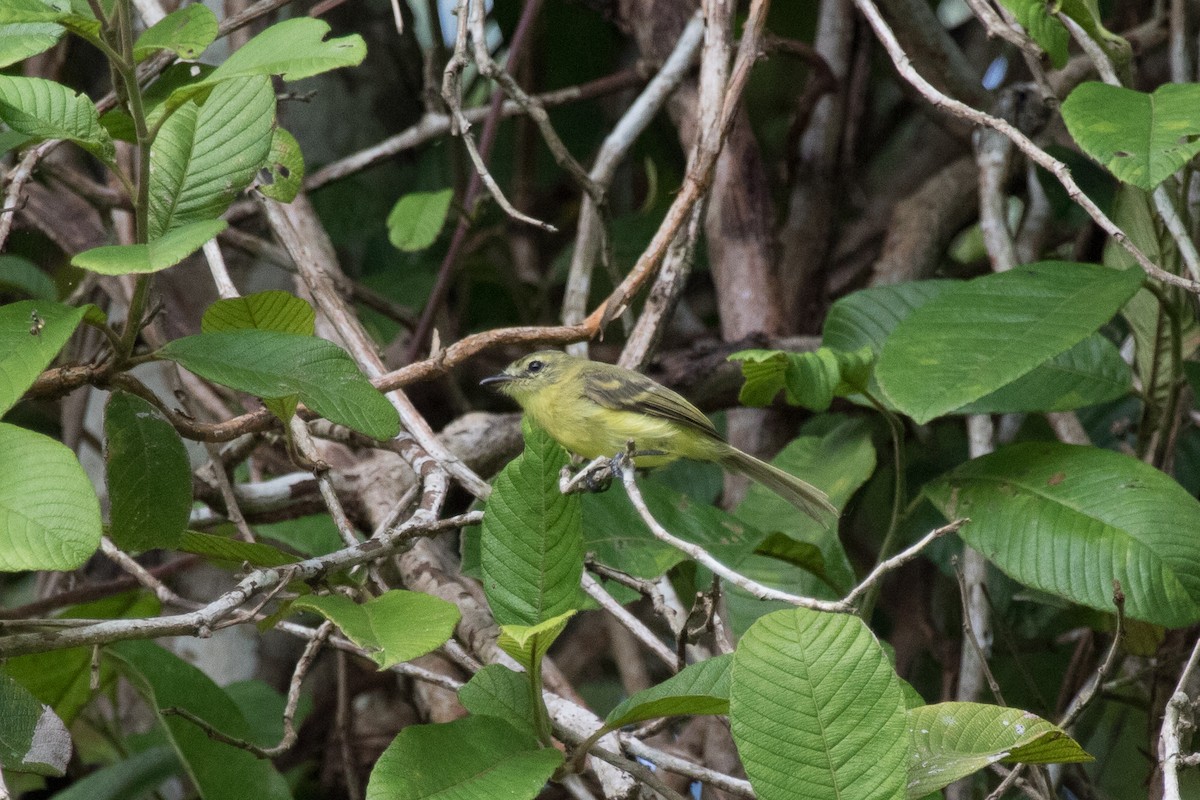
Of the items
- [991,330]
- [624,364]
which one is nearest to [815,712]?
[991,330]

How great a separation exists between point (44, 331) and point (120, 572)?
2.32 meters

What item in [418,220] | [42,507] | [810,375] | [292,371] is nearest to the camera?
[42,507]

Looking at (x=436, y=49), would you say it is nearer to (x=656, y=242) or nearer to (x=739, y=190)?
(x=739, y=190)

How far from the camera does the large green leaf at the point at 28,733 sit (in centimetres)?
184

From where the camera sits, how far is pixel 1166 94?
93.1 inches

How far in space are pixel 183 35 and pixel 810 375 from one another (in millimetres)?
1405

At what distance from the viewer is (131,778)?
9.99 ft

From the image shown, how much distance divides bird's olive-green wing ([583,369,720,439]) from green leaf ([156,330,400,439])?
1289mm

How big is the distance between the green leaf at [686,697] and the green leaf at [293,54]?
39.7 inches

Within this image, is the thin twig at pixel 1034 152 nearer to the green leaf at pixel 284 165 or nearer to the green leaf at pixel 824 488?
the green leaf at pixel 824 488

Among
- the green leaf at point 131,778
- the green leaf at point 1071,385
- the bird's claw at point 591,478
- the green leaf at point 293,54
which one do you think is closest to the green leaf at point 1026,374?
the green leaf at point 1071,385

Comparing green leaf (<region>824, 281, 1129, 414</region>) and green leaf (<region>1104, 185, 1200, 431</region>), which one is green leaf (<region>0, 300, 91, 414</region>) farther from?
green leaf (<region>1104, 185, 1200, 431</region>)

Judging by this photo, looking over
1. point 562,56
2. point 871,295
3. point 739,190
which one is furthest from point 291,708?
point 562,56

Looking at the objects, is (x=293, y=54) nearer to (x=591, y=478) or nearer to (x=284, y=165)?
(x=284, y=165)
